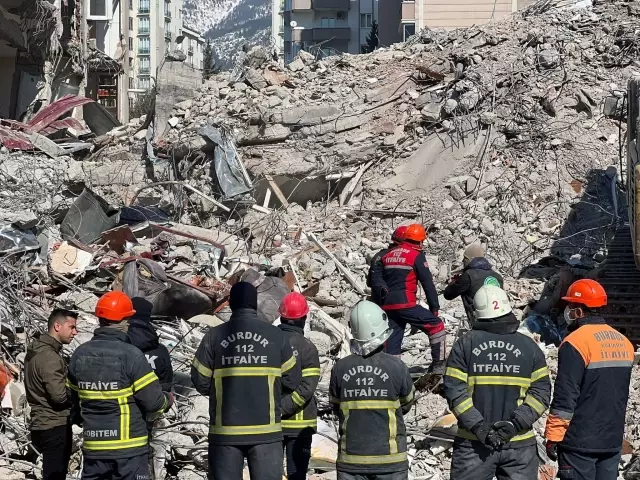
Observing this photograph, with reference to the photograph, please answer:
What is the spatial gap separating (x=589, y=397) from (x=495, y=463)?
0.64m

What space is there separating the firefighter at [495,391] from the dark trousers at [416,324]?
10.9 feet

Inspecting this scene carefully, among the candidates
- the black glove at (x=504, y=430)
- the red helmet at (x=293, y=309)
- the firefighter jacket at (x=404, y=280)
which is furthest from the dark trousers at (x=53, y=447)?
the firefighter jacket at (x=404, y=280)

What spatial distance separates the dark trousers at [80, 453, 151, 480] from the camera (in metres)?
5.59

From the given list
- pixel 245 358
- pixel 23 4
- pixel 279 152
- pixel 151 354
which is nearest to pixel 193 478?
pixel 151 354

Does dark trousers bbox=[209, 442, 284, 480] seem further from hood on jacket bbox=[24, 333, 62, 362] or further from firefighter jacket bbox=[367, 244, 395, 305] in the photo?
firefighter jacket bbox=[367, 244, 395, 305]

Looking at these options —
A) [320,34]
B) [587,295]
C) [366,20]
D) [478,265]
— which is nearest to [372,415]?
[587,295]

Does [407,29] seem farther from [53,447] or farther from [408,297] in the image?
[53,447]

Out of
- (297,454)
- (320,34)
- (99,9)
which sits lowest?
(297,454)

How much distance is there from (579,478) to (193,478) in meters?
2.97

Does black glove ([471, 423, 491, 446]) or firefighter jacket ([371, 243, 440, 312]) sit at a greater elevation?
firefighter jacket ([371, 243, 440, 312])

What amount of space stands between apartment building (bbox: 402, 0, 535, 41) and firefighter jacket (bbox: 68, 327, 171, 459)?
27.8m

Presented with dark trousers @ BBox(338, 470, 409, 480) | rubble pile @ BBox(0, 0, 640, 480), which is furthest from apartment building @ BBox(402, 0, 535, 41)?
dark trousers @ BBox(338, 470, 409, 480)

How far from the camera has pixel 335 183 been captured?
15539 millimetres

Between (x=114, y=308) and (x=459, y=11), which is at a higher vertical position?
(x=459, y=11)
